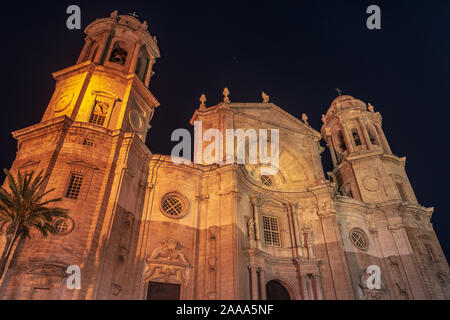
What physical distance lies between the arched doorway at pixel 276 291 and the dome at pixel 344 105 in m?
26.3

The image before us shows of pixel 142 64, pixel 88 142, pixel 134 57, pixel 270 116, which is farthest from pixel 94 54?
pixel 270 116

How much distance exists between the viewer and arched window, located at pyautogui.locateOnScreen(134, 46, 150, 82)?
29.2m

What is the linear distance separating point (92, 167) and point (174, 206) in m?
6.45

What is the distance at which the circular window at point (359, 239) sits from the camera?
27.6 metres

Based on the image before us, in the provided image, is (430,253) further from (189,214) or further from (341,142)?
(189,214)

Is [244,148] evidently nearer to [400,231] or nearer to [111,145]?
[111,145]

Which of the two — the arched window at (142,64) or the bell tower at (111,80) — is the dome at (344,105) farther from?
the arched window at (142,64)

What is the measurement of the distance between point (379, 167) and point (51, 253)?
104ft

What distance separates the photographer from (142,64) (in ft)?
97.5

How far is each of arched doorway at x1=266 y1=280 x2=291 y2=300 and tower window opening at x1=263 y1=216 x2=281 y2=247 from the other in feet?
9.92

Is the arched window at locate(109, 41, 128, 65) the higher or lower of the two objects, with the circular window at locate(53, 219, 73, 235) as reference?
higher

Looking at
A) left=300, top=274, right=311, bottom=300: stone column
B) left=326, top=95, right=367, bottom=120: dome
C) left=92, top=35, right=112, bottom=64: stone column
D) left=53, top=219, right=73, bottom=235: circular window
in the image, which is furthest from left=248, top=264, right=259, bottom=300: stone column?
left=326, top=95, right=367, bottom=120: dome

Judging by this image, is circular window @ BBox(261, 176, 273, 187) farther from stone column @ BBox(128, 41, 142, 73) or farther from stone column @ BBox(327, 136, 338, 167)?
stone column @ BBox(128, 41, 142, 73)

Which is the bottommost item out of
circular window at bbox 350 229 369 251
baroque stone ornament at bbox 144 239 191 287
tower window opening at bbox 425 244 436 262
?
baroque stone ornament at bbox 144 239 191 287
